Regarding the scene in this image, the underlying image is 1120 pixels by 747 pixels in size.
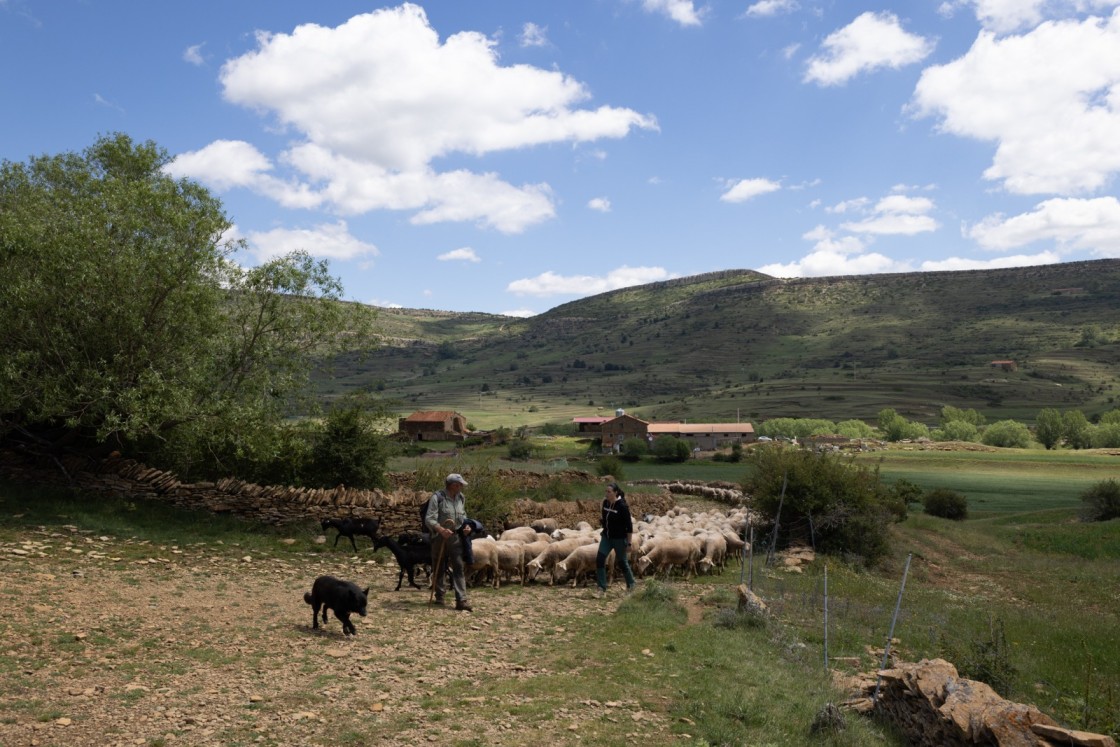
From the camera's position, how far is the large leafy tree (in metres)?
16.4

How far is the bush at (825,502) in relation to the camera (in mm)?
23328

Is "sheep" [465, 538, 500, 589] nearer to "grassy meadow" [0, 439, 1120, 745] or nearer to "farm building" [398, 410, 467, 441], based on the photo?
"grassy meadow" [0, 439, 1120, 745]

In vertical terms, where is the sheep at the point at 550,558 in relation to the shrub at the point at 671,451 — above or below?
above

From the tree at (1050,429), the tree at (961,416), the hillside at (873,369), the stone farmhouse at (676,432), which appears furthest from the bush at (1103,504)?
the hillside at (873,369)

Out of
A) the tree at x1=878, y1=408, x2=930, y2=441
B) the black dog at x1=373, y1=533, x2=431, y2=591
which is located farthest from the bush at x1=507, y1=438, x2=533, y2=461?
the tree at x1=878, y1=408, x2=930, y2=441

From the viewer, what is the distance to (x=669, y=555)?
55.9ft

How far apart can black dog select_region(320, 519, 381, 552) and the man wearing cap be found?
5591 mm

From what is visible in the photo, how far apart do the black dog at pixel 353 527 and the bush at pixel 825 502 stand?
1287cm

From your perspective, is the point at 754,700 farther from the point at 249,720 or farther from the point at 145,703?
the point at 145,703

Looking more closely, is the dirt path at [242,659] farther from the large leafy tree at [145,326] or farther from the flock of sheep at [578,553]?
the large leafy tree at [145,326]

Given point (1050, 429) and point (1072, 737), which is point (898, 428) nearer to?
point (1050, 429)

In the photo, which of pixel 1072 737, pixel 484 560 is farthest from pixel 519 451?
pixel 1072 737

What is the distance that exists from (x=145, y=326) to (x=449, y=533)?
10.6 meters

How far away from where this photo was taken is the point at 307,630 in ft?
33.6
